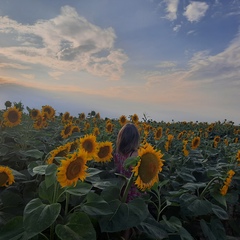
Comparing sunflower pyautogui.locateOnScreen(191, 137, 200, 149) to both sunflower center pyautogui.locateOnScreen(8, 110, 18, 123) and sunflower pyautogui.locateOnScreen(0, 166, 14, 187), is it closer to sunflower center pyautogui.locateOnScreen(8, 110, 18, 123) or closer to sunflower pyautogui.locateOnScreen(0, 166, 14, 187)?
sunflower center pyautogui.locateOnScreen(8, 110, 18, 123)

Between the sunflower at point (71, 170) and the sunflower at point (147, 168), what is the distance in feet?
1.48

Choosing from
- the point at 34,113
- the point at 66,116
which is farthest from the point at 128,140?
the point at 66,116

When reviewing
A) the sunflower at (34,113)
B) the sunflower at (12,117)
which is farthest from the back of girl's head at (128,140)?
the sunflower at (34,113)

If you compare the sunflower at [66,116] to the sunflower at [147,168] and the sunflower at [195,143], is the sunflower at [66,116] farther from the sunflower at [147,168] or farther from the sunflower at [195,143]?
the sunflower at [147,168]

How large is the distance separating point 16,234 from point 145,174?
3.36ft

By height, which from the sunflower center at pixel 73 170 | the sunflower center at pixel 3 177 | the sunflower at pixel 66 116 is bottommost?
the sunflower center at pixel 3 177

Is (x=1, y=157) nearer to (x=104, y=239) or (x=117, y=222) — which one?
(x=104, y=239)

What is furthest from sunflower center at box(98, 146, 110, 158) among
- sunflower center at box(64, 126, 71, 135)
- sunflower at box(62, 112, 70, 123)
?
sunflower at box(62, 112, 70, 123)

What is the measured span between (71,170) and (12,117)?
374 centimetres

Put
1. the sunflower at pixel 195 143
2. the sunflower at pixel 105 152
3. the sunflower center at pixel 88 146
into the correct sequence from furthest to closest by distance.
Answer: the sunflower at pixel 195 143, the sunflower at pixel 105 152, the sunflower center at pixel 88 146

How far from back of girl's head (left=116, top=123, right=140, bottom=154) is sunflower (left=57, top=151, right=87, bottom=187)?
1.80 meters

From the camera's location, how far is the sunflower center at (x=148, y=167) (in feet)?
8.43

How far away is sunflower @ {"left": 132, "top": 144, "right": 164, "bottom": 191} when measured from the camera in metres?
2.56

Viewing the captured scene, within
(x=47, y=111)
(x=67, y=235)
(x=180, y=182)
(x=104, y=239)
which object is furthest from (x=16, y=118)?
(x=67, y=235)
